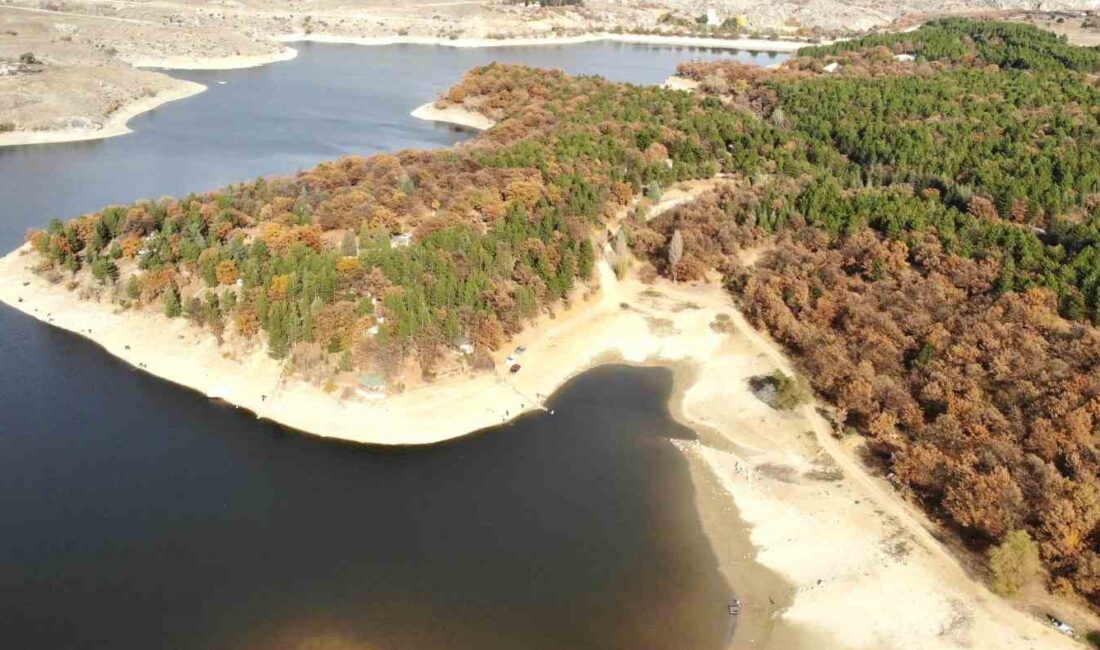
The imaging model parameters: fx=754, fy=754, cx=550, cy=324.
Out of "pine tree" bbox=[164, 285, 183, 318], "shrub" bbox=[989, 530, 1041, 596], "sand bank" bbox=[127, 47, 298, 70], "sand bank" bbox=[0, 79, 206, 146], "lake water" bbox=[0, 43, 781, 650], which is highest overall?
"sand bank" bbox=[127, 47, 298, 70]

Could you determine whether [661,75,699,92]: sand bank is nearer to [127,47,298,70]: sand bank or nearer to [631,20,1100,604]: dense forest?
[631,20,1100,604]: dense forest

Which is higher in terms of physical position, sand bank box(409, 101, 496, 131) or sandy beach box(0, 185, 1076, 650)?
sand bank box(409, 101, 496, 131)

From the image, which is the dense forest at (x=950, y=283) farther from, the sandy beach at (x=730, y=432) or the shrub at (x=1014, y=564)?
the sandy beach at (x=730, y=432)

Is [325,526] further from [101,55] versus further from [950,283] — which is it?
[101,55]

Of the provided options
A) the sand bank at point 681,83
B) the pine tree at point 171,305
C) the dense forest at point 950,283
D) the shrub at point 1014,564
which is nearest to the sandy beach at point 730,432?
the pine tree at point 171,305

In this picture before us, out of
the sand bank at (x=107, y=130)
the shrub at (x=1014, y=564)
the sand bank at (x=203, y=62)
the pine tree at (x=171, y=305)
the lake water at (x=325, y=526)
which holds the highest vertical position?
the sand bank at (x=203, y=62)

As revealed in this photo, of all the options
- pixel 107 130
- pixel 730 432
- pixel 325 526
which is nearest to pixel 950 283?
pixel 730 432

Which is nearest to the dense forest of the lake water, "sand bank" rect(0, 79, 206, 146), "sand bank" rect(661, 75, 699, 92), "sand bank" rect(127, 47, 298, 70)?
the lake water
